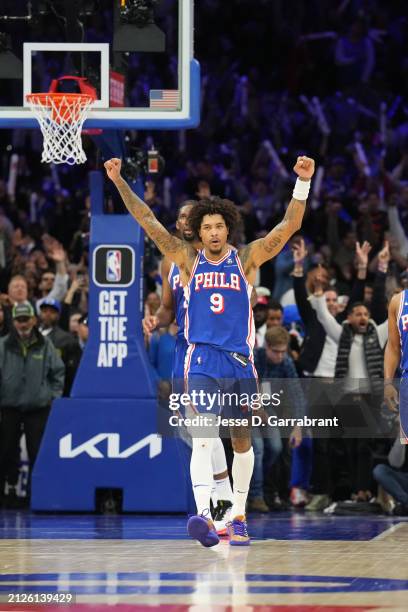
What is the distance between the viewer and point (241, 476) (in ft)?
31.6

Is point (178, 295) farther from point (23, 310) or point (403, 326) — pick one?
point (23, 310)

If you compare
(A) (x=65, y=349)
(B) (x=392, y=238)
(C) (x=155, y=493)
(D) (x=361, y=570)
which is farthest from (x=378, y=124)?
(D) (x=361, y=570)

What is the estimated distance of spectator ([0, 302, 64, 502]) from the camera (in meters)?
14.4

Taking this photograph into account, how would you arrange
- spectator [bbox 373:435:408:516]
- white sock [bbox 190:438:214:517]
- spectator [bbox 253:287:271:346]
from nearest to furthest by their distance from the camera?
white sock [bbox 190:438:214:517] < spectator [bbox 373:435:408:516] < spectator [bbox 253:287:271:346]

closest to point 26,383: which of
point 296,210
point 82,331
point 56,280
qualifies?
point 82,331

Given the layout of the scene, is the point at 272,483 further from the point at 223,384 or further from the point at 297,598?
the point at 297,598

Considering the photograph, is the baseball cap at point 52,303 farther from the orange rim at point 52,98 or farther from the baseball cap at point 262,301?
the orange rim at point 52,98

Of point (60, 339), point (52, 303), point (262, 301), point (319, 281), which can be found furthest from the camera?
point (52, 303)

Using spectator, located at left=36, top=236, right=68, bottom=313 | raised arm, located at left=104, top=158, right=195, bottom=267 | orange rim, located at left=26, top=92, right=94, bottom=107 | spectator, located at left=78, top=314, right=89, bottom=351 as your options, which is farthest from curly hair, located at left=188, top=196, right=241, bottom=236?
spectator, located at left=36, top=236, right=68, bottom=313

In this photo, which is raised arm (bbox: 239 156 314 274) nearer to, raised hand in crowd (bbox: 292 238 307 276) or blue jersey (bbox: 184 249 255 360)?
blue jersey (bbox: 184 249 255 360)

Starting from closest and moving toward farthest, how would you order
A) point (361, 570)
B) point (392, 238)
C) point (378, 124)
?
1. point (361, 570)
2. point (392, 238)
3. point (378, 124)

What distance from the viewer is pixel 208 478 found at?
9383 millimetres

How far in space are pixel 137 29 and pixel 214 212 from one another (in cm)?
273

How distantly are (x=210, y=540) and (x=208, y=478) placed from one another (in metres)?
0.59
